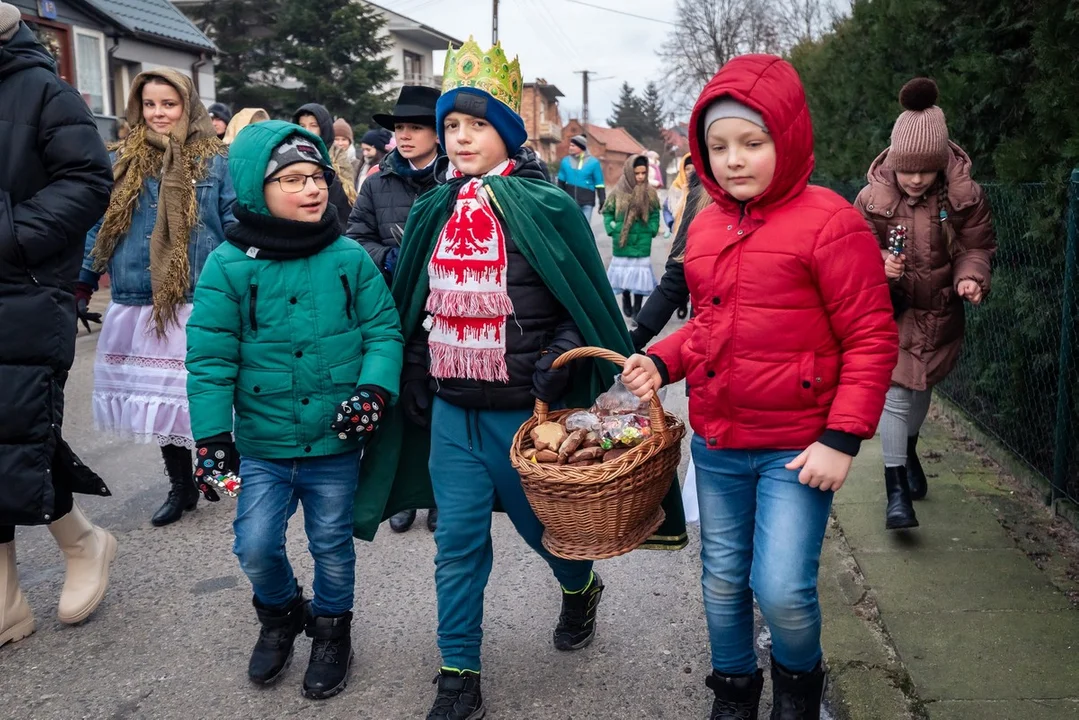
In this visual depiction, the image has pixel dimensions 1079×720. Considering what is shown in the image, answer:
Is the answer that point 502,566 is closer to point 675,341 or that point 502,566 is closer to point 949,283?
point 675,341

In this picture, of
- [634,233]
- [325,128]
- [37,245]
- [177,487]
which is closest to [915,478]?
[177,487]

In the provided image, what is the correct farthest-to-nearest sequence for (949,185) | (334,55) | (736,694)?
(334,55), (949,185), (736,694)

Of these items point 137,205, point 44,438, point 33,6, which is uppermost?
point 33,6

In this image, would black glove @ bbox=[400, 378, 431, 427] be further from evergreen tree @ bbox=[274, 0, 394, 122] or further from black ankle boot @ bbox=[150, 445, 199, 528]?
evergreen tree @ bbox=[274, 0, 394, 122]

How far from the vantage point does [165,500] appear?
213 inches

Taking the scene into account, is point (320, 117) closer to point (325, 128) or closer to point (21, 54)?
point (325, 128)

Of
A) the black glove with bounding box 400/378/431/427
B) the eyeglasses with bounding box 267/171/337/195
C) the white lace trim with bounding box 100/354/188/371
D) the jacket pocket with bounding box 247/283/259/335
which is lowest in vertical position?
the white lace trim with bounding box 100/354/188/371

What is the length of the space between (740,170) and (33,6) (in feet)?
60.1

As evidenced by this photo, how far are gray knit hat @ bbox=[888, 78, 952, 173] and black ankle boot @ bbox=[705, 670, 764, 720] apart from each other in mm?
2417

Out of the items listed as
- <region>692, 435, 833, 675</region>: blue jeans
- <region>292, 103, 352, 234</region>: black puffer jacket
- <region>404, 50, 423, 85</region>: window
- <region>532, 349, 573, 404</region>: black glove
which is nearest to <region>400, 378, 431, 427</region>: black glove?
<region>532, 349, 573, 404</region>: black glove

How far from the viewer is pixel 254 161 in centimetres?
316

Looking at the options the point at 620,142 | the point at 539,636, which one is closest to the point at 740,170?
the point at 539,636

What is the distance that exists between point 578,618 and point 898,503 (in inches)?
69.3

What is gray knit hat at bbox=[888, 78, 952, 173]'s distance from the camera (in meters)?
4.19
